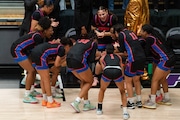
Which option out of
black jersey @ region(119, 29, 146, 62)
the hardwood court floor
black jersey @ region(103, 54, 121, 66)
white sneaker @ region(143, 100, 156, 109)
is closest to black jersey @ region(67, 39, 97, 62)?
black jersey @ region(103, 54, 121, 66)

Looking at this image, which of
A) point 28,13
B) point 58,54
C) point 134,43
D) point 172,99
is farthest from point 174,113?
point 28,13

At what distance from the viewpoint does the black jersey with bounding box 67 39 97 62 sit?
5.27m

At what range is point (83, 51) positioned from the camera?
17.4 ft

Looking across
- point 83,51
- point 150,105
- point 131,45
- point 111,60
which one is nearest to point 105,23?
point 131,45

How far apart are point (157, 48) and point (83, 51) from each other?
40.4 inches

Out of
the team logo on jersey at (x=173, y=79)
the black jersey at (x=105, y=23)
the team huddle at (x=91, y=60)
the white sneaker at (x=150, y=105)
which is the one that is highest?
the black jersey at (x=105, y=23)

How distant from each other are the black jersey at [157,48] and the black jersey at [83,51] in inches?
29.4

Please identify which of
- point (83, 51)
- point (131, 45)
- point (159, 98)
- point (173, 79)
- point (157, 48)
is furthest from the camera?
point (173, 79)

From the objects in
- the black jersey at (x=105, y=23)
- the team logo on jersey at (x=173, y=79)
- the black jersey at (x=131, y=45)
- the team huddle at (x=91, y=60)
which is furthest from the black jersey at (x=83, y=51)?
the team logo on jersey at (x=173, y=79)

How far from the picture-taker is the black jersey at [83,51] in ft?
17.3

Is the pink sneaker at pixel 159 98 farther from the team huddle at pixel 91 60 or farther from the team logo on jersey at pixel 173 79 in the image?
the team logo on jersey at pixel 173 79

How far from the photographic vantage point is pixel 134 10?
260 inches

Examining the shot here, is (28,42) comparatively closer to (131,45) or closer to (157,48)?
(131,45)

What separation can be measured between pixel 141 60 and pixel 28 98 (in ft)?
5.55
